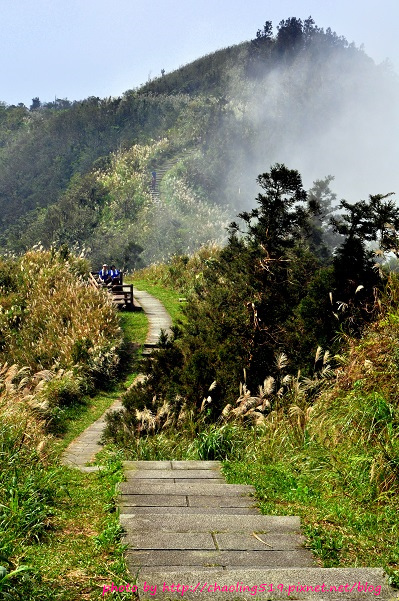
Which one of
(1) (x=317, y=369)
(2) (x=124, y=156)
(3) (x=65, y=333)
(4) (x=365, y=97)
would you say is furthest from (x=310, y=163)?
(1) (x=317, y=369)

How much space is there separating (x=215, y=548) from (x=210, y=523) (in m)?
0.37

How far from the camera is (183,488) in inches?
203

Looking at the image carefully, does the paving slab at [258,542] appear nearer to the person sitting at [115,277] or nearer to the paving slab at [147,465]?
the paving slab at [147,465]

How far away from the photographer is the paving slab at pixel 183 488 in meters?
5.04

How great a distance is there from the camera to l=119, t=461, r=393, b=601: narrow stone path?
3213 mm

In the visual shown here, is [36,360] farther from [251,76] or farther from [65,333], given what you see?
[251,76]

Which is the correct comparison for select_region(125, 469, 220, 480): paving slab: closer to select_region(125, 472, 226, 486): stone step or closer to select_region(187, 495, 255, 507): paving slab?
select_region(125, 472, 226, 486): stone step

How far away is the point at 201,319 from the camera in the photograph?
10891 millimetres

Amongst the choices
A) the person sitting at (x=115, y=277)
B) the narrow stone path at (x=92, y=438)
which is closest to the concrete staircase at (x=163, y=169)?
the person sitting at (x=115, y=277)

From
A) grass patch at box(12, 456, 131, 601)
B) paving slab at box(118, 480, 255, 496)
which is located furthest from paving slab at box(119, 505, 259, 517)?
paving slab at box(118, 480, 255, 496)

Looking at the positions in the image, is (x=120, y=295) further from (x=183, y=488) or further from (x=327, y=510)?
(x=327, y=510)

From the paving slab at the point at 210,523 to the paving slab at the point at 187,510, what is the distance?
172mm

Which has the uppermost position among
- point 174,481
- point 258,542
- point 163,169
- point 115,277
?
point 163,169

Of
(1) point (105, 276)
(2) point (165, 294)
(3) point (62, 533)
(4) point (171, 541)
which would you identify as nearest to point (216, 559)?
(4) point (171, 541)
